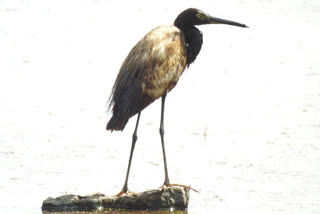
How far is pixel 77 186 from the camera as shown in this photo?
8992 mm

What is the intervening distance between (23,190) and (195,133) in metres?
3.18

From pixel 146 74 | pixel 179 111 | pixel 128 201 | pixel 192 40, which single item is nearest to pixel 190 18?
pixel 192 40

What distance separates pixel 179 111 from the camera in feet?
39.9

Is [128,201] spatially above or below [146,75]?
below

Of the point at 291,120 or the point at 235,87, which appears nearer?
the point at 291,120

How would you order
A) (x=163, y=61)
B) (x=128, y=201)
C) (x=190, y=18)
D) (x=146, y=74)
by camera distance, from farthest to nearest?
(x=190, y=18) → (x=163, y=61) → (x=146, y=74) → (x=128, y=201)

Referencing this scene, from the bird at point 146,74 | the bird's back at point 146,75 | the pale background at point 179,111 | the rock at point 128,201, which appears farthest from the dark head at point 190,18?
the rock at point 128,201

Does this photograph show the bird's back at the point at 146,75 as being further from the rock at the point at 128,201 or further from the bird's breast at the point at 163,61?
the rock at the point at 128,201

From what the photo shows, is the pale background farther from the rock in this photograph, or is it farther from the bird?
the bird

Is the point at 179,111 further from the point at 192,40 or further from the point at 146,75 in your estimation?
the point at 146,75

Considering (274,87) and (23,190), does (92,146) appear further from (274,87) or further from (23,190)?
(274,87)

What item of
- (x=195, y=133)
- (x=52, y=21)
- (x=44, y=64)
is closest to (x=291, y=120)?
(x=195, y=133)

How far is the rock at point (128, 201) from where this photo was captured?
8.10m

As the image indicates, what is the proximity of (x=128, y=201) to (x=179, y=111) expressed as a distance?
13.3ft
